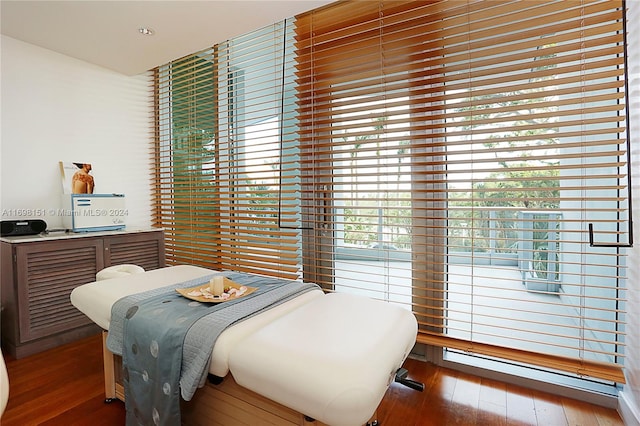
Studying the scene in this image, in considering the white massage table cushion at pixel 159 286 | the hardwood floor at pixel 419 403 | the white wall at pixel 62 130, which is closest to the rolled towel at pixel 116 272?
the white massage table cushion at pixel 159 286

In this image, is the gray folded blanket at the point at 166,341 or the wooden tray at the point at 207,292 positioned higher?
Result: the wooden tray at the point at 207,292

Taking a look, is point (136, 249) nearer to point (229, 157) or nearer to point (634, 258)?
point (229, 157)

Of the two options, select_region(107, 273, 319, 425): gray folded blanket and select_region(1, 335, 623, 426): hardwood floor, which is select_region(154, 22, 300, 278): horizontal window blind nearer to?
select_region(107, 273, 319, 425): gray folded blanket

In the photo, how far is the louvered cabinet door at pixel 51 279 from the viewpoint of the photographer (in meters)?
2.19

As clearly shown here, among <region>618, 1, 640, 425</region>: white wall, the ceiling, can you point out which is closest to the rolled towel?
the ceiling

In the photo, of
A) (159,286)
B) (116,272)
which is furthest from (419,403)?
(116,272)

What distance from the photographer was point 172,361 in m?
1.15

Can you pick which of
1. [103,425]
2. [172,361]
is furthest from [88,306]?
[172,361]

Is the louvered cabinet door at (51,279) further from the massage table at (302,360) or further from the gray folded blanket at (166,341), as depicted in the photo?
the gray folded blanket at (166,341)

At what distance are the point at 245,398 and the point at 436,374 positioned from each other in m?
1.27

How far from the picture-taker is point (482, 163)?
1.85m

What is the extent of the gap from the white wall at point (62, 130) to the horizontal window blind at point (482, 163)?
6.23 ft

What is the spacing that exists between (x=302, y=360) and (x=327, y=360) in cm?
7

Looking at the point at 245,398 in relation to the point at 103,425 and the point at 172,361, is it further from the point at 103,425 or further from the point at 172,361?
the point at 103,425
